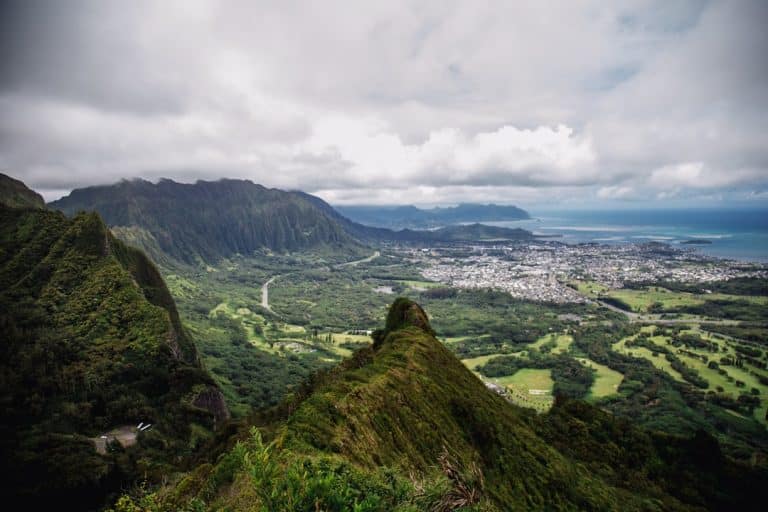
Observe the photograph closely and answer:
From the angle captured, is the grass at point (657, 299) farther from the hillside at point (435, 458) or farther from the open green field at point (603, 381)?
the hillside at point (435, 458)

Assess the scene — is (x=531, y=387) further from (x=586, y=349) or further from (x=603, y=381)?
(x=586, y=349)

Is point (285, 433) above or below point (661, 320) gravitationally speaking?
above

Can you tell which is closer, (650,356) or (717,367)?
(717,367)

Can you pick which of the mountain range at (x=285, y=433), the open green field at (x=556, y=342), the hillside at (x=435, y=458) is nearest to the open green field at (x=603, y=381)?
the open green field at (x=556, y=342)

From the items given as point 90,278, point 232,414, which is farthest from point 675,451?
point 90,278

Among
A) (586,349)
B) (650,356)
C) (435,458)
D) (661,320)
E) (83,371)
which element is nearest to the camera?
(435,458)

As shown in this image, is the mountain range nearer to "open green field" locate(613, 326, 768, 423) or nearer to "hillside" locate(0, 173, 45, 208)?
"hillside" locate(0, 173, 45, 208)

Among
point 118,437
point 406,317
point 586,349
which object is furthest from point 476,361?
point 118,437

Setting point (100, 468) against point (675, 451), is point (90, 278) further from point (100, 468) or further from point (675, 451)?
point (675, 451)
